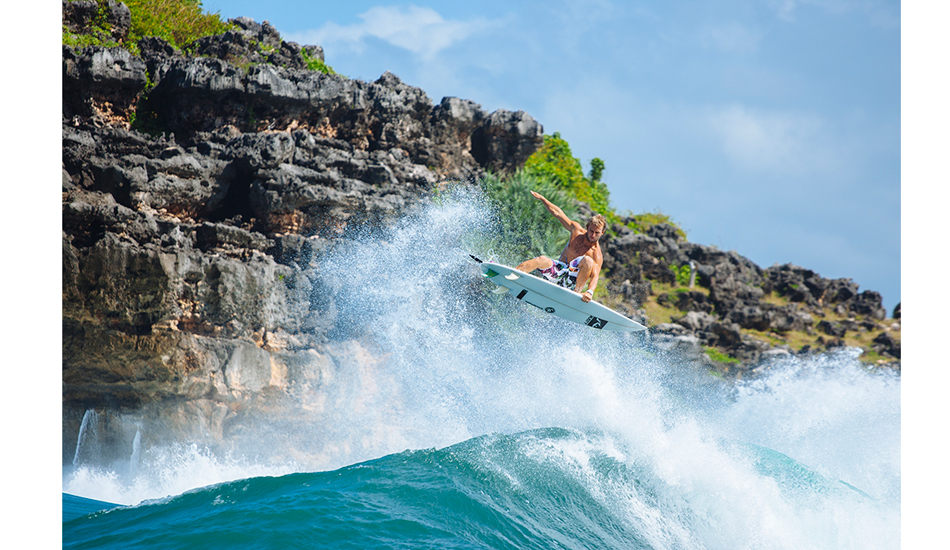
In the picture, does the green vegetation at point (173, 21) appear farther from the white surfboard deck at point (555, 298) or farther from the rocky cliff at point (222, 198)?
the white surfboard deck at point (555, 298)

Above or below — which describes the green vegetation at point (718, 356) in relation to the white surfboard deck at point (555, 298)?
below

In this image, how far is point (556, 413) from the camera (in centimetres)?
1107

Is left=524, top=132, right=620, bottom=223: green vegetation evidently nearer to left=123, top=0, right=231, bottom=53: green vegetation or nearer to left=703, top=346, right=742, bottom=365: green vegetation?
left=703, top=346, right=742, bottom=365: green vegetation

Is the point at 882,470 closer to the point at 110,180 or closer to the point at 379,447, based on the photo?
the point at 379,447

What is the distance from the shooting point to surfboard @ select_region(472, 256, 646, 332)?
27.0ft

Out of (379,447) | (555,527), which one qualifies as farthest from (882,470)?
(379,447)

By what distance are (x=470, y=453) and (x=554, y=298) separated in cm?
253

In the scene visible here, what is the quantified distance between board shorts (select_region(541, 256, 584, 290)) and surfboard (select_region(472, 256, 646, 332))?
0.62ft

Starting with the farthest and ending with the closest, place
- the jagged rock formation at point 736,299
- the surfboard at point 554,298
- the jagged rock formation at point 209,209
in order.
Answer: the jagged rock formation at point 736,299
the jagged rock formation at point 209,209
the surfboard at point 554,298

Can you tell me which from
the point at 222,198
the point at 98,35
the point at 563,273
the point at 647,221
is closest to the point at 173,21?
the point at 98,35

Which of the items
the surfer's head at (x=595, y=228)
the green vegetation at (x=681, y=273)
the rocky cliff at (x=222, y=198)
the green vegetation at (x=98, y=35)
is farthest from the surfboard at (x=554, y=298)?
the green vegetation at (x=681, y=273)

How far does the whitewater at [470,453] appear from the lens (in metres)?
7.04

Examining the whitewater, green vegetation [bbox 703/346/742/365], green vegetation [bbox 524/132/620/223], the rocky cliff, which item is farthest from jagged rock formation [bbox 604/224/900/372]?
the rocky cliff

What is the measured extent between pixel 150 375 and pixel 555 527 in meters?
7.20
